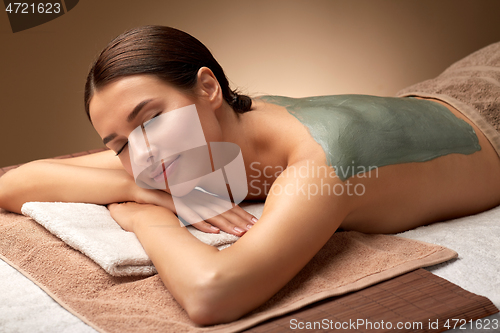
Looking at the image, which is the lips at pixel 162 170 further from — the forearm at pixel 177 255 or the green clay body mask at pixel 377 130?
the green clay body mask at pixel 377 130

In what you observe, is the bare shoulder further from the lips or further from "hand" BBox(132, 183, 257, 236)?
the lips

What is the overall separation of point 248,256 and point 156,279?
250mm

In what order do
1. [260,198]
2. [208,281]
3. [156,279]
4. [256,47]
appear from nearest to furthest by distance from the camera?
[208,281] < [156,279] < [260,198] < [256,47]

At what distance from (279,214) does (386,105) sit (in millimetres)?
507

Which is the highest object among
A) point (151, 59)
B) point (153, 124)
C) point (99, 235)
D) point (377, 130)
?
point (151, 59)

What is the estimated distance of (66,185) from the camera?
1208mm

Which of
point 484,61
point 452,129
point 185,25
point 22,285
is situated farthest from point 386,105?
point 185,25

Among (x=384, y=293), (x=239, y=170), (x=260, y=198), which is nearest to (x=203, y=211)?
(x=239, y=170)

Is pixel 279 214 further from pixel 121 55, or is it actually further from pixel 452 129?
pixel 452 129

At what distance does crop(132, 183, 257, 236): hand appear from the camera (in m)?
1.06

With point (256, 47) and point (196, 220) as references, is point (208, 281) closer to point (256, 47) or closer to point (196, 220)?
point (196, 220)

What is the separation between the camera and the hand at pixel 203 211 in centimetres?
106

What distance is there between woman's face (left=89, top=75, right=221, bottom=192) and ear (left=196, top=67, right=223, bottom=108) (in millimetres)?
35

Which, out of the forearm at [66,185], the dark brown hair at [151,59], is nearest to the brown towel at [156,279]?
the forearm at [66,185]
